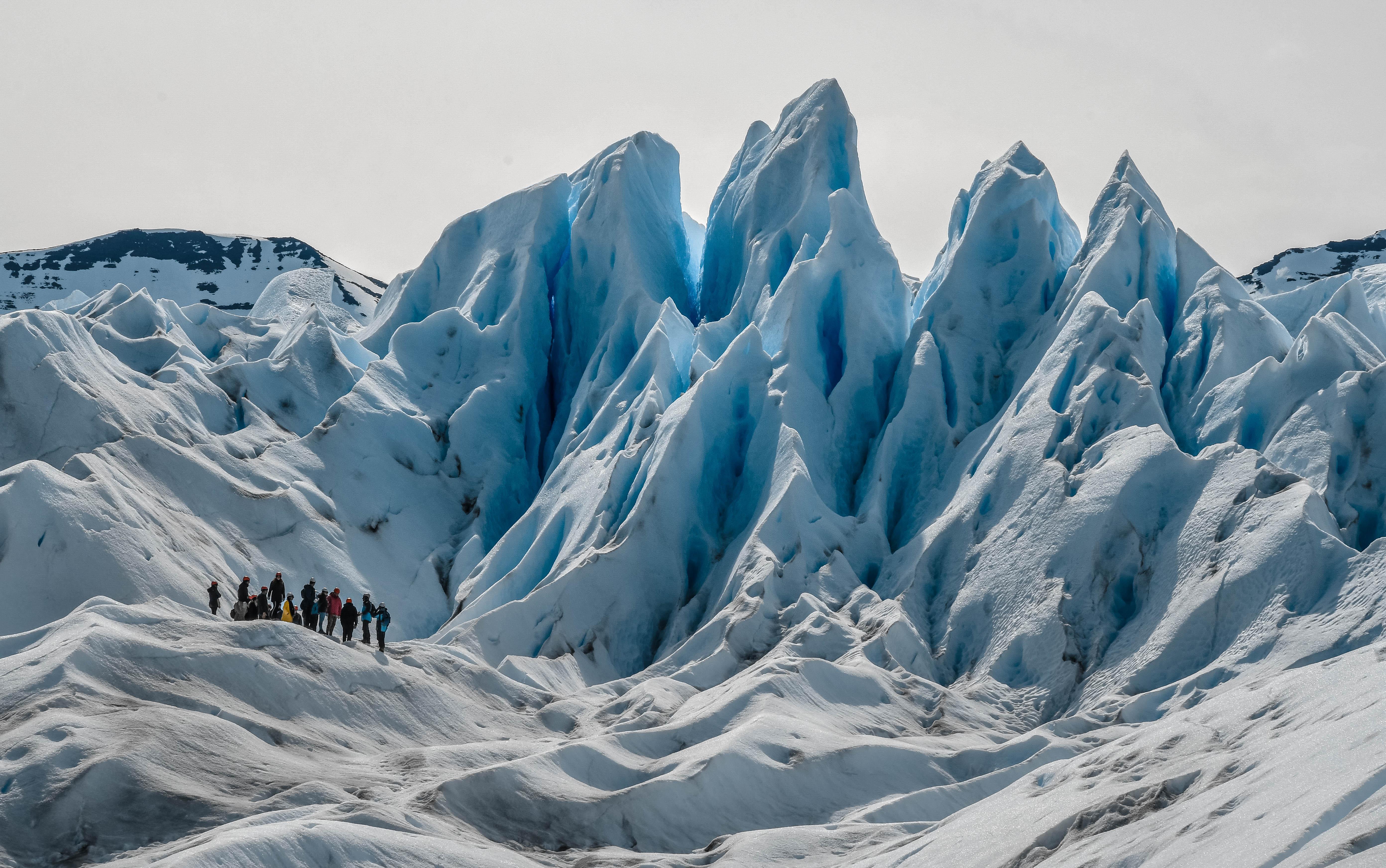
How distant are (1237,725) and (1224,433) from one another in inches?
620

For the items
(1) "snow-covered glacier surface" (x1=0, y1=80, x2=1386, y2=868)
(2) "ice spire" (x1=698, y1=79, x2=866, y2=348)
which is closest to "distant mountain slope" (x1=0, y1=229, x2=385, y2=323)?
(1) "snow-covered glacier surface" (x1=0, y1=80, x2=1386, y2=868)

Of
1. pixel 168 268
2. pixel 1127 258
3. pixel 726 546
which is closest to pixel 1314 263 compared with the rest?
pixel 1127 258

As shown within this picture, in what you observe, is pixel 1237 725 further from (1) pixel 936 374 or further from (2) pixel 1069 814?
(1) pixel 936 374

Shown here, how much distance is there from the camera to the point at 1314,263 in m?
75.6

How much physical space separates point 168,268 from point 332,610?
248ft

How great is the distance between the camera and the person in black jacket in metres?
26.2

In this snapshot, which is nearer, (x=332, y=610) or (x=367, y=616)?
(x=332, y=610)

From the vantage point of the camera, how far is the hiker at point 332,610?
26.8 metres

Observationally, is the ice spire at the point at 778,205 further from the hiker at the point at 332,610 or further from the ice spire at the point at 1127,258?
the hiker at the point at 332,610

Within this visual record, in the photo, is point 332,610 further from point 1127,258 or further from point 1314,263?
point 1314,263

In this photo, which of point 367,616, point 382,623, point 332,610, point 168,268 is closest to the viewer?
point 382,623

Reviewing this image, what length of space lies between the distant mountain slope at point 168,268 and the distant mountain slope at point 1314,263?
54873mm

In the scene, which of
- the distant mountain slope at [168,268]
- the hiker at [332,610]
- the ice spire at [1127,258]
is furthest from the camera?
the distant mountain slope at [168,268]

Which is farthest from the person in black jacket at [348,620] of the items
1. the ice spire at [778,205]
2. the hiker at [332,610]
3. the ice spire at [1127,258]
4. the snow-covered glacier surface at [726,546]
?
the ice spire at [1127,258]
